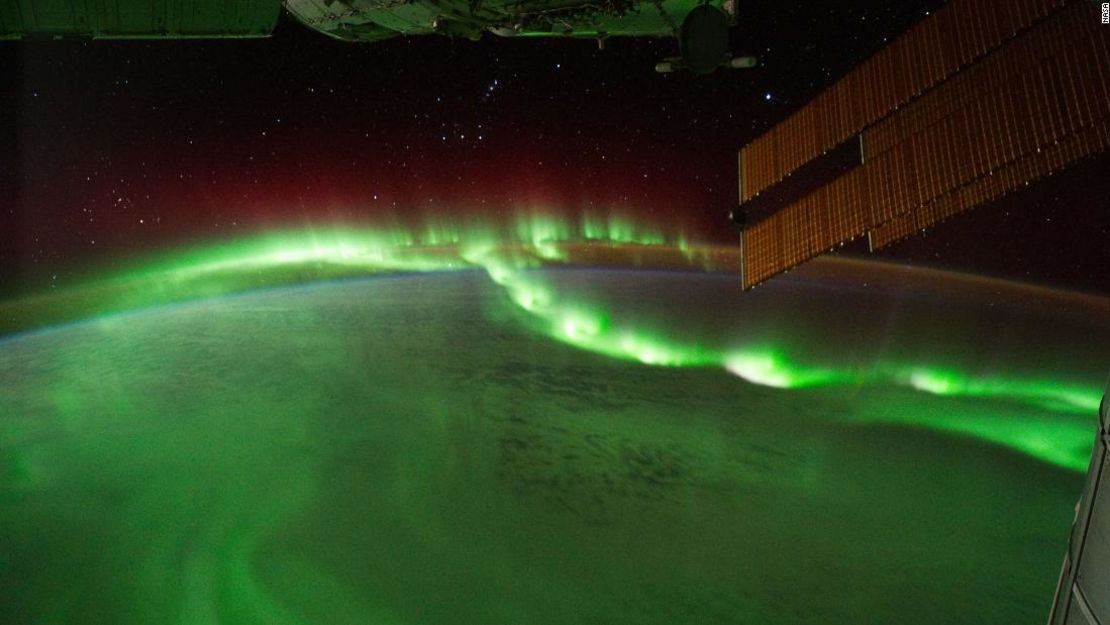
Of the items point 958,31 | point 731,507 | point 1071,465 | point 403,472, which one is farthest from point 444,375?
point 958,31

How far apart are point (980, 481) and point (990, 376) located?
9427 mm

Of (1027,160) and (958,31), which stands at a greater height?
(958,31)

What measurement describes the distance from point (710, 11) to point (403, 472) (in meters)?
8.05

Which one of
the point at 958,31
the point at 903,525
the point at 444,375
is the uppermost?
the point at 958,31

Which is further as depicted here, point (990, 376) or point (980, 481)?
point (990, 376)

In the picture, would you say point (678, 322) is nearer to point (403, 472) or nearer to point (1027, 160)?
point (403, 472)

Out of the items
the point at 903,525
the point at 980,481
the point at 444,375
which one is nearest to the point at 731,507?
the point at 903,525

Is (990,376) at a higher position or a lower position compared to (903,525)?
higher

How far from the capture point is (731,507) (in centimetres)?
885

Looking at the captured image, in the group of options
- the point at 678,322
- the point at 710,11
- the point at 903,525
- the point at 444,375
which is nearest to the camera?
the point at 710,11

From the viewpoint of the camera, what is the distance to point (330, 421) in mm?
12742

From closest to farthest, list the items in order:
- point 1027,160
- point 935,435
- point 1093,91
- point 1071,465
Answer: point 1093,91
point 1027,160
point 1071,465
point 935,435

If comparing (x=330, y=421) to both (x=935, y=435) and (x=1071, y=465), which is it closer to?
(x=935, y=435)

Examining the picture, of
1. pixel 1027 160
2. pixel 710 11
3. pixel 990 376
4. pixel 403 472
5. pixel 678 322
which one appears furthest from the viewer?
pixel 678 322
